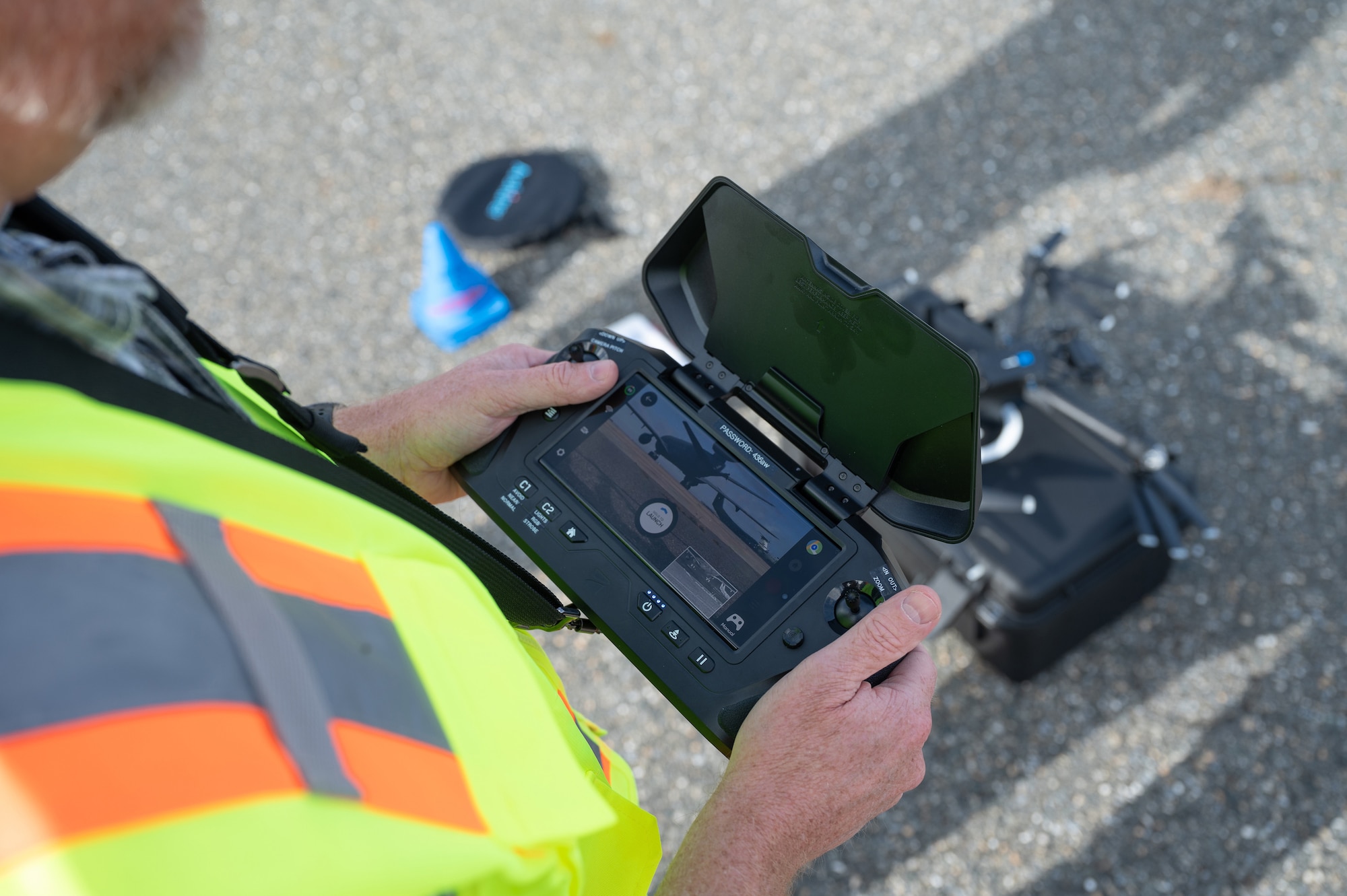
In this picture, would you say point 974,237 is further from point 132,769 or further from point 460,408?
point 132,769

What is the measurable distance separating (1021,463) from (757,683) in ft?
4.13

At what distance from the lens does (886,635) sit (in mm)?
1060

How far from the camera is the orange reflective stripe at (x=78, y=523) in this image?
55cm

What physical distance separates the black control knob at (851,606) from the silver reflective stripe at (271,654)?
693 mm

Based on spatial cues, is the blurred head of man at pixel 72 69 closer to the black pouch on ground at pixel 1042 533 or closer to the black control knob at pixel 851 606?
the black control knob at pixel 851 606

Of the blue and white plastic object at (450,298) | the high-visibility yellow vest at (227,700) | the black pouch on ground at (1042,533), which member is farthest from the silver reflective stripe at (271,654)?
the blue and white plastic object at (450,298)

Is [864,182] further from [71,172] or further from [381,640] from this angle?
[71,172]

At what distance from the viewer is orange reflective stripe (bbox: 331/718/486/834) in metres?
0.62

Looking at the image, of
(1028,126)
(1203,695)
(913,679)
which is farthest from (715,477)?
(1028,126)

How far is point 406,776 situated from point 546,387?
73 centimetres

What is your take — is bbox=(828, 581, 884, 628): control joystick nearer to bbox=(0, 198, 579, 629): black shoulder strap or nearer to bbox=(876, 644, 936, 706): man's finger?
bbox=(876, 644, 936, 706): man's finger

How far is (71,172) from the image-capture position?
3.25 metres

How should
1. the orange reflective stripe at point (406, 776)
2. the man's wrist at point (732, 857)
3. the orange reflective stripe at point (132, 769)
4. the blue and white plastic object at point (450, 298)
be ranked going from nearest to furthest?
1. the orange reflective stripe at point (132, 769)
2. the orange reflective stripe at point (406, 776)
3. the man's wrist at point (732, 857)
4. the blue and white plastic object at point (450, 298)

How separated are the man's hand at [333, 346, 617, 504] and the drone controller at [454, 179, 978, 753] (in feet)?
0.09
